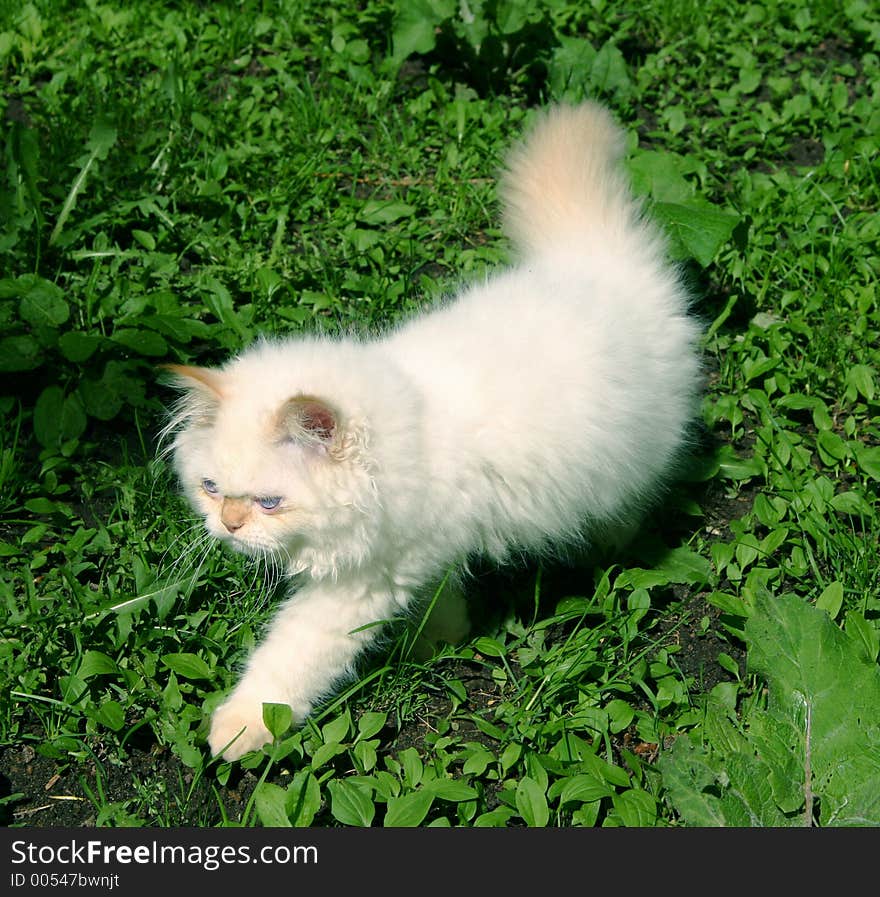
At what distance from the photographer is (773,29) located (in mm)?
4668

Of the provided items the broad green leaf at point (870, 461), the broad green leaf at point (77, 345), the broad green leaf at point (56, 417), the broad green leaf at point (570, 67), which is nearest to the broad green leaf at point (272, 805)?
the broad green leaf at point (56, 417)

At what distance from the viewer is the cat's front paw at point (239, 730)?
2.35 meters

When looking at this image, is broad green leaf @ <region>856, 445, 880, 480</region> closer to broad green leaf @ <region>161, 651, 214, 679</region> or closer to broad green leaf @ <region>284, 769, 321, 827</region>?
broad green leaf @ <region>284, 769, 321, 827</region>

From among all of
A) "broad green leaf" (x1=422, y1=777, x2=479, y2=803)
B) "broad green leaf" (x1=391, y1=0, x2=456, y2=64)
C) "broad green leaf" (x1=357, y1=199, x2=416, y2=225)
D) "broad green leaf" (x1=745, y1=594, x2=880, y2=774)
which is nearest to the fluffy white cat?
"broad green leaf" (x1=422, y1=777, x2=479, y2=803)

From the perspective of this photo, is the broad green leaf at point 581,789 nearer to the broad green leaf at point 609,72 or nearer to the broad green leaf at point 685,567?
the broad green leaf at point 685,567

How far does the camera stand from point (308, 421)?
6.75 feet

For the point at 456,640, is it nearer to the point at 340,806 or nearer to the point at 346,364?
the point at 340,806

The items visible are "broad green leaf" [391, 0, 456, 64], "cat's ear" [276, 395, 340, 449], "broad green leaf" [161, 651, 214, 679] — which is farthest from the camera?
"broad green leaf" [391, 0, 456, 64]

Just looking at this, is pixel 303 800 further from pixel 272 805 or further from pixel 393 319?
pixel 393 319

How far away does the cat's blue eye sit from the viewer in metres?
2.15

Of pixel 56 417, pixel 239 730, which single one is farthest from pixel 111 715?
pixel 56 417

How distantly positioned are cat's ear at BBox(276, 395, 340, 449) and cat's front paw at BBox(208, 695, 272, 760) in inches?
26.7

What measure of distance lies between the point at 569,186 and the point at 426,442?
1.08 metres

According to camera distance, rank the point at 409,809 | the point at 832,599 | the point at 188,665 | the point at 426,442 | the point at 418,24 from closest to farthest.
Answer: the point at 409,809 → the point at 426,442 → the point at 188,665 → the point at 832,599 → the point at 418,24
